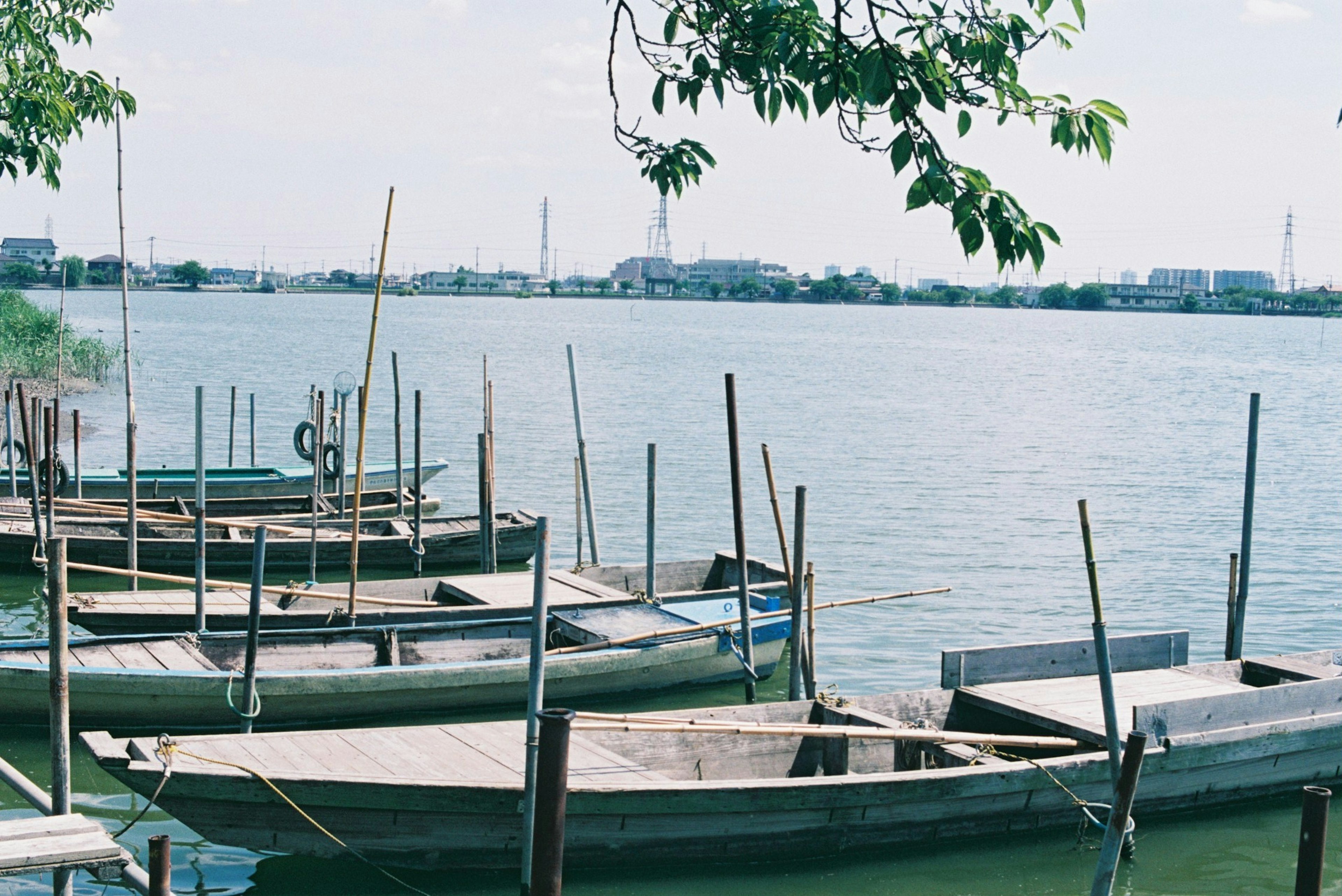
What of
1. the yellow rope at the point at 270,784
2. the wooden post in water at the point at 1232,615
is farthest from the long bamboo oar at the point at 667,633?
the yellow rope at the point at 270,784

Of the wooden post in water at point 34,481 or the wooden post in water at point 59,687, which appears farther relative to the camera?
the wooden post in water at point 34,481

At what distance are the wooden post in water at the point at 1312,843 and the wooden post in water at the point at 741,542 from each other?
560 cm

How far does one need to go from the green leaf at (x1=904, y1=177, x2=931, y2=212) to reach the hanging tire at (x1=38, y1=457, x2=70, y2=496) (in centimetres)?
1566

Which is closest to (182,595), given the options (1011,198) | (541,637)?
(541,637)

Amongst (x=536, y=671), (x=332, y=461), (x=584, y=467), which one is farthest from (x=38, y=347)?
(x=536, y=671)

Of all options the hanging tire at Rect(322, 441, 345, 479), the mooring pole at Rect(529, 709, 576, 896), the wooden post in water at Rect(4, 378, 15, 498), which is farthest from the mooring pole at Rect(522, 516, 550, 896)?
the wooden post in water at Rect(4, 378, 15, 498)

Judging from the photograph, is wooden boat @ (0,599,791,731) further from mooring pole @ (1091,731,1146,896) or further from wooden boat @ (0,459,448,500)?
wooden boat @ (0,459,448,500)

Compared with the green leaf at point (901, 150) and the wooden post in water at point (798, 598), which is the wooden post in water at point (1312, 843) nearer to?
the green leaf at point (901, 150)

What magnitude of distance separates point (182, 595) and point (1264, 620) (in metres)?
14.1

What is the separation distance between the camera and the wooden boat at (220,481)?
20.0 m

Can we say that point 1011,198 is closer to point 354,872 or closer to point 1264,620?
point 354,872

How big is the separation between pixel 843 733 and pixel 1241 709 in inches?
146

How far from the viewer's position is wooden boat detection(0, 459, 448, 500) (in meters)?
20.0

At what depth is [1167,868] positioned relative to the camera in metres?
9.85
